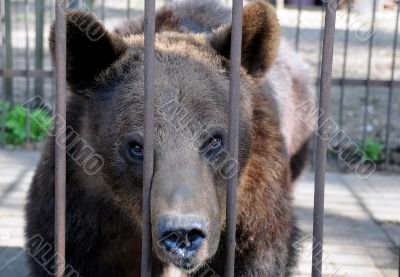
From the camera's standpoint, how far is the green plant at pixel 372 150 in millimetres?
7438

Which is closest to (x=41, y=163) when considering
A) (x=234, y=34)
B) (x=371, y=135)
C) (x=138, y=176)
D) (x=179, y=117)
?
(x=138, y=176)

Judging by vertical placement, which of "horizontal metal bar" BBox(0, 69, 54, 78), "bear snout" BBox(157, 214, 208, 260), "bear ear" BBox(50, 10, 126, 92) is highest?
"bear ear" BBox(50, 10, 126, 92)

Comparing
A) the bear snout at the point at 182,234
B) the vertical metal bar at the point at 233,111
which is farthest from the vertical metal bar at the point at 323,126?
the bear snout at the point at 182,234

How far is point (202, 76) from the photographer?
10.7 feet

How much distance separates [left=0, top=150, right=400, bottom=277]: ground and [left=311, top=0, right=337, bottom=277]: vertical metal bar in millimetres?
1381

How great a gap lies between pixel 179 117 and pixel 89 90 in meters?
0.60

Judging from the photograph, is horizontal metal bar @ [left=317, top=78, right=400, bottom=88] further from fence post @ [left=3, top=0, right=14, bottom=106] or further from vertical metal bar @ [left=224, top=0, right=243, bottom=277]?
vertical metal bar @ [left=224, top=0, right=243, bottom=277]

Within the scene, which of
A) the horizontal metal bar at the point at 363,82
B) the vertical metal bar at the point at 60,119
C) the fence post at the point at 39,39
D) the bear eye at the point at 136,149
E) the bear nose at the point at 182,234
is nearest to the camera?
the bear nose at the point at 182,234

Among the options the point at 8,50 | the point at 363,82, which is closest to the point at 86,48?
the point at 363,82

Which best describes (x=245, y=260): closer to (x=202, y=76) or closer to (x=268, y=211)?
(x=268, y=211)

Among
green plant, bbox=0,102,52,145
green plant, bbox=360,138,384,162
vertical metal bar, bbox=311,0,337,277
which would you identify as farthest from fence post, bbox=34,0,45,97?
vertical metal bar, bbox=311,0,337,277

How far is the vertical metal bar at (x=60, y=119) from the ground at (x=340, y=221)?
1.65 m

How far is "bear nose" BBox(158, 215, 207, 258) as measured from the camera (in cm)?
244

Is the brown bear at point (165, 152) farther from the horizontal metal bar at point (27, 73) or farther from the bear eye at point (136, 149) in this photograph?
the horizontal metal bar at point (27, 73)
